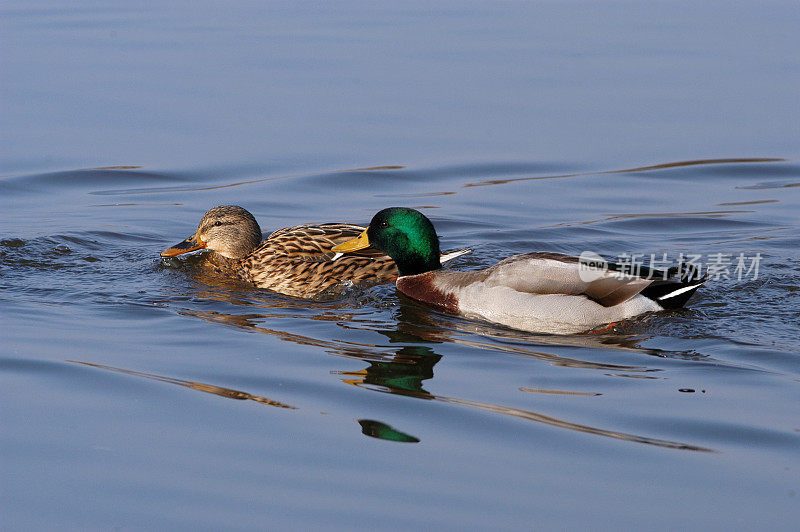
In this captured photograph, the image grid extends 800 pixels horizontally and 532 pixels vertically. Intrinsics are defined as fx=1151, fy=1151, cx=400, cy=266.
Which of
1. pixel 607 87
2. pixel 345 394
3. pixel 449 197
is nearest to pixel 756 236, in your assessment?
pixel 449 197

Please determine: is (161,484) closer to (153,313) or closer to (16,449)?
(16,449)

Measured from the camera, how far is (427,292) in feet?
28.1

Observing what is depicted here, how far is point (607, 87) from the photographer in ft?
44.8

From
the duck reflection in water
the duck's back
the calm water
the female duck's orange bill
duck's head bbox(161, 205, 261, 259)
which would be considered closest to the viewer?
the calm water

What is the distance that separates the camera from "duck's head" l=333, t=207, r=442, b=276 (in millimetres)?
8750

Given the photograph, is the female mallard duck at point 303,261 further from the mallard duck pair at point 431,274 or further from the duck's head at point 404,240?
the duck's head at point 404,240

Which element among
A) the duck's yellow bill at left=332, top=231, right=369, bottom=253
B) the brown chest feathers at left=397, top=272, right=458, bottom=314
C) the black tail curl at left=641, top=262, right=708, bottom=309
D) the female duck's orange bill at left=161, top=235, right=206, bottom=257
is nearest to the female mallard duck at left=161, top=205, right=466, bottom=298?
the female duck's orange bill at left=161, top=235, right=206, bottom=257

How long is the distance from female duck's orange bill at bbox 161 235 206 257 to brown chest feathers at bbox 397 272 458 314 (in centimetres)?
189

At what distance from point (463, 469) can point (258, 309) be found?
3.55 m

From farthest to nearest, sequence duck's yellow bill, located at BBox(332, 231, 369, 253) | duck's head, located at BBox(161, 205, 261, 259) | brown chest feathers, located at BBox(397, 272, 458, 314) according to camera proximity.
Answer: duck's head, located at BBox(161, 205, 261, 259), duck's yellow bill, located at BBox(332, 231, 369, 253), brown chest feathers, located at BBox(397, 272, 458, 314)

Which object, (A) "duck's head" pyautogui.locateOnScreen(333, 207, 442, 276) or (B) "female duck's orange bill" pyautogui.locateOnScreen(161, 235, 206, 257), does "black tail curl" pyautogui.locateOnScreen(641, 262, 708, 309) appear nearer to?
(A) "duck's head" pyautogui.locateOnScreen(333, 207, 442, 276)

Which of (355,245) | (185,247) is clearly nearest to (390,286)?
(355,245)

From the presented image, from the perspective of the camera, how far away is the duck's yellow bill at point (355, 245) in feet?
29.2

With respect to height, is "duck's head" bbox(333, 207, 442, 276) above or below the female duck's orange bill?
above
